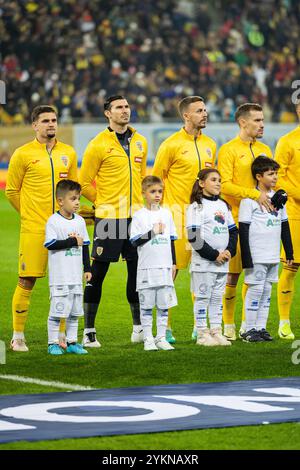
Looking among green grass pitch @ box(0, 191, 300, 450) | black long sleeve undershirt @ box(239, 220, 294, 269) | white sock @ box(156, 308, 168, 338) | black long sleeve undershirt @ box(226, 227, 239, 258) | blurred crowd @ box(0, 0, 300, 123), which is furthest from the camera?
blurred crowd @ box(0, 0, 300, 123)

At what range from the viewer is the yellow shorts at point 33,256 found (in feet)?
31.6

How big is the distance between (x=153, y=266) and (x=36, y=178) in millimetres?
1221

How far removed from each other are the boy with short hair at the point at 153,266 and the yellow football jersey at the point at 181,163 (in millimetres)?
696

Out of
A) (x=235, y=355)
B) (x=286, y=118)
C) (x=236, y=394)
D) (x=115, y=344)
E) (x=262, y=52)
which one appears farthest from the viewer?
(x=262, y=52)

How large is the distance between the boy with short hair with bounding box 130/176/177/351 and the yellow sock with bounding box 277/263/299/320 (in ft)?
4.40

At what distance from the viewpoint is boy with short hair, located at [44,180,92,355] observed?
30.6ft

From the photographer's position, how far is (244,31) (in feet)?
115

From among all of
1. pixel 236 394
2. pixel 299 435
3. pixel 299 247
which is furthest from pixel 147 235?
pixel 299 435

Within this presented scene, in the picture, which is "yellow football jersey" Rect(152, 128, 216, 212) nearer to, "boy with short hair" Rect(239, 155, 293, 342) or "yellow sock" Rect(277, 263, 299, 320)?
"boy with short hair" Rect(239, 155, 293, 342)

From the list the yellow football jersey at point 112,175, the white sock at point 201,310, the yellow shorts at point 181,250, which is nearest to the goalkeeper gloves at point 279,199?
the yellow shorts at point 181,250

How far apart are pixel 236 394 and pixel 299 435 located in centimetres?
114

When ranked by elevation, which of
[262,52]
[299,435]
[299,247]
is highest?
[262,52]

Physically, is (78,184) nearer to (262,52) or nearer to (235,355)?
(235,355)

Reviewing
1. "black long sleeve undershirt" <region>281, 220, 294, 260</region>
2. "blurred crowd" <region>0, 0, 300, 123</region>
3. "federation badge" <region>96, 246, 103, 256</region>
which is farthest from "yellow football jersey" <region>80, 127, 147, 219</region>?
"blurred crowd" <region>0, 0, 300, 123</region>
